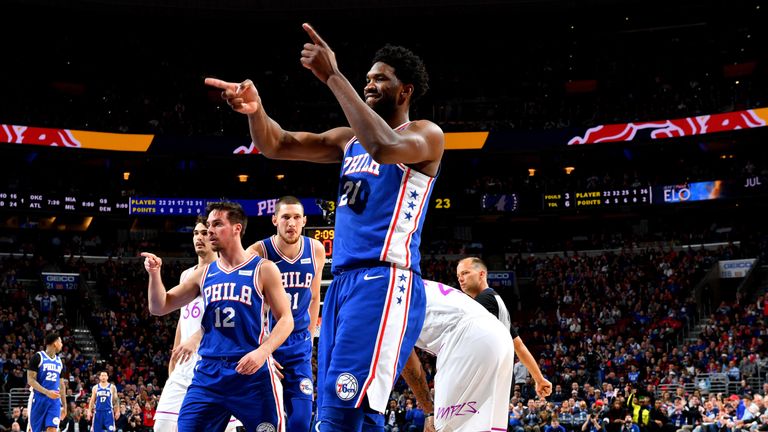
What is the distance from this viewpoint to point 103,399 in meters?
20.4

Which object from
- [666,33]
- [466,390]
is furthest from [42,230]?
[466,390]

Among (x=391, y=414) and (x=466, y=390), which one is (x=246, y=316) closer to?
(x=466, y=390)

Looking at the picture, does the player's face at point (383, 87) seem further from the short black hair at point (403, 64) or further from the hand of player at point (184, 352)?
the hand of player at point (184, 352)

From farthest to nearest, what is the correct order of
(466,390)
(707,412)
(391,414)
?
(391,414), (707,412), (466,390)

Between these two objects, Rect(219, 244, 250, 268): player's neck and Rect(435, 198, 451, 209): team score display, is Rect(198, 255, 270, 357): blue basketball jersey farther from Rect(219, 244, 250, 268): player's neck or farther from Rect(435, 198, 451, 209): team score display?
Rect(435, 198, 451, 209): team score display

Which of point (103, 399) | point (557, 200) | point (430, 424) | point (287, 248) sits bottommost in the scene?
point (103, 399)

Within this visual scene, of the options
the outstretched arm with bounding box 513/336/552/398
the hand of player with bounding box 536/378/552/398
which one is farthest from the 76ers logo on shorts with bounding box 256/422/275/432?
the hand of player with bounding box 536/378/552/398

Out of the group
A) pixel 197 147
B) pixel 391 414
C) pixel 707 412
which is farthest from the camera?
pixel 197 147

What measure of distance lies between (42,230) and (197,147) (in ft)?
31.3

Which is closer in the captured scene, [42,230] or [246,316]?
[246,316]

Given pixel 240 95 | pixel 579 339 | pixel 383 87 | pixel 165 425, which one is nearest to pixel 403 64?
pixel 383 87

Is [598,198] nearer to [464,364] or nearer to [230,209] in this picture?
[464,364]

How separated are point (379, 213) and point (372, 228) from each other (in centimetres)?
8

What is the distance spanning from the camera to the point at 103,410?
20.3m
